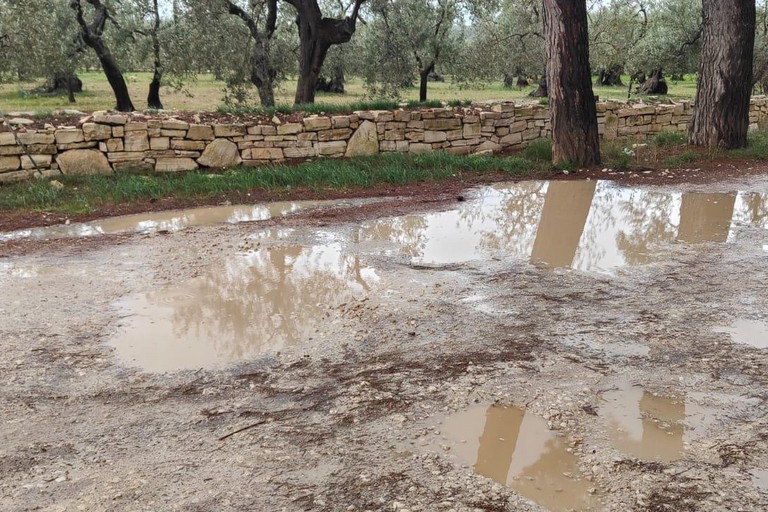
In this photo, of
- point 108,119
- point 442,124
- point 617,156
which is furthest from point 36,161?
point 617,156

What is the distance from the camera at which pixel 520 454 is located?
303cm

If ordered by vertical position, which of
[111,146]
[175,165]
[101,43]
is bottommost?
[175,165]

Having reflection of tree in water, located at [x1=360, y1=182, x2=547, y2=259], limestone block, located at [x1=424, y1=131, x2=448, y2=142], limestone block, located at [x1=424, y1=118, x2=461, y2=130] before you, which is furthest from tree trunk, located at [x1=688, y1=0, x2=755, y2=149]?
reflection of tree in water, located at [x1=360, y1=182, x2=547, y2=259]

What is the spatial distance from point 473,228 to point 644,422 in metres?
4.25

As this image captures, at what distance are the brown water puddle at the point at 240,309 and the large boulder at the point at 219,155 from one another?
4210mm

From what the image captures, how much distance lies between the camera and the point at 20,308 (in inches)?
193

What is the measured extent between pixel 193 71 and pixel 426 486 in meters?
16.2

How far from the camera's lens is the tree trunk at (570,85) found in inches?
394

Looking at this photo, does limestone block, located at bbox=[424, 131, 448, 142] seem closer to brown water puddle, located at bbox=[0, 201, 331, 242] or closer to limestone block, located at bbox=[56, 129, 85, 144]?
brown water puddle, located at bbox=[0, 201, 331, 242]

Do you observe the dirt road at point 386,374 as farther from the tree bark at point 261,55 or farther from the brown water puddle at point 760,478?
the tree bark at point 261,55

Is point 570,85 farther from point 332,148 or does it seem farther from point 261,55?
point 261,55

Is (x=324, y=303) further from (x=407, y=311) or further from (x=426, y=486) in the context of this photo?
(x=426, y=486)

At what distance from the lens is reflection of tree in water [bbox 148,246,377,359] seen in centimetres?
446

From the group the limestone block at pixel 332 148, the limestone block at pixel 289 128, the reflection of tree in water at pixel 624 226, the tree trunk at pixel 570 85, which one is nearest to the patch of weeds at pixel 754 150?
the tree trunk at pixel 570 85
